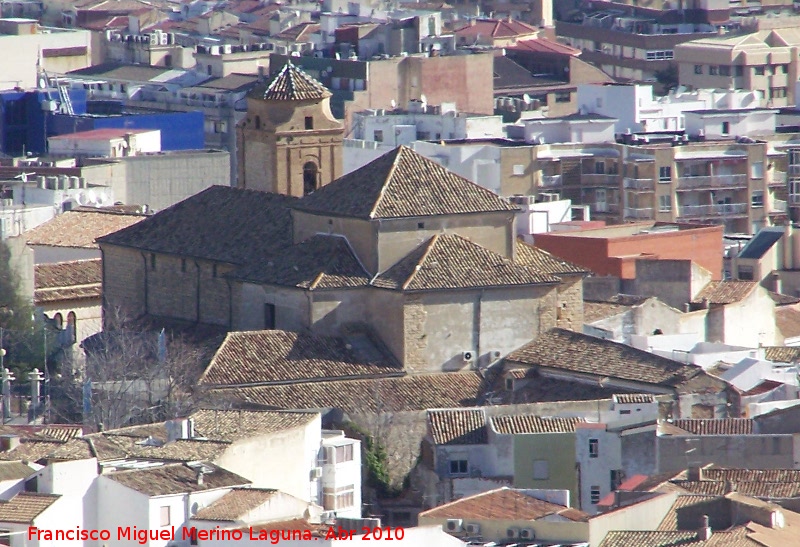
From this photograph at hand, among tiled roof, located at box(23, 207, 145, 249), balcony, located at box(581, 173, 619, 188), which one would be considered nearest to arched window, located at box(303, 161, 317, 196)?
tiled roof, located at box(23, 207, 145, 249)

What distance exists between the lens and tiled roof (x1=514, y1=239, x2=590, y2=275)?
62719 millimetres

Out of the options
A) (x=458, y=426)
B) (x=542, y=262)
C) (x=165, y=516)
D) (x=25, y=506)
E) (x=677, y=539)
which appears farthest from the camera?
(x=542, y=262)

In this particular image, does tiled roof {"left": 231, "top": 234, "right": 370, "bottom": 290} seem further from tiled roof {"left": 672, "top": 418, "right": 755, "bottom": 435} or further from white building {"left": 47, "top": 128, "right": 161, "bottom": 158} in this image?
white building {"left": 47, "top": 128, "right": 161, "bottom": 158}

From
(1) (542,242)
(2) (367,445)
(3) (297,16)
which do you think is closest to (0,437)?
(2) (367,445)

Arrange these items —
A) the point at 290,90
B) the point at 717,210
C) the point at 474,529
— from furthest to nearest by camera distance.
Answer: the point at 717,210
the point at 290,90
the point at 474,529

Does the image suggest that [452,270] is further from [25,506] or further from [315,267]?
[25,506]

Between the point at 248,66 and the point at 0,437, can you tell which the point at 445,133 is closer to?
the point at 248,66

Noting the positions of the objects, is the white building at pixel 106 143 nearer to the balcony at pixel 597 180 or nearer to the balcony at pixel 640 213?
the balcony at pixel 597 180

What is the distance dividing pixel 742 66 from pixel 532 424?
2775 inches

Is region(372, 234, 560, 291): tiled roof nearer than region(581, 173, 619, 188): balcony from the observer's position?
Yes

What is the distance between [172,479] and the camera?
4862cm

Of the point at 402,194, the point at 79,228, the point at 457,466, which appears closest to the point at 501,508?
the point at 457,466

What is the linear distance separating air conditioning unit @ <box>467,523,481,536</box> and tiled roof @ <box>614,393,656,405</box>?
919 centimetres

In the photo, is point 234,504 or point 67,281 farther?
point 67,281
